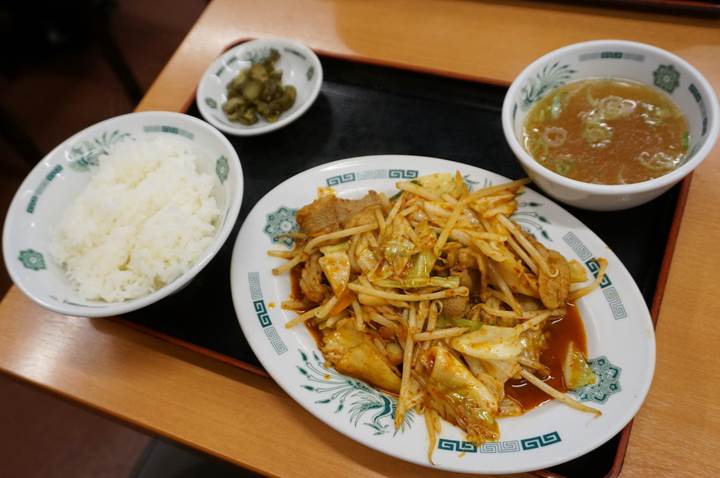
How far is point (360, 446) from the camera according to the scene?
1.60m

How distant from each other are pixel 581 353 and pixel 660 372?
26cm

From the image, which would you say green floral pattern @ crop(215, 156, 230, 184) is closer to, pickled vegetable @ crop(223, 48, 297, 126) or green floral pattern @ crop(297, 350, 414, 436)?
pickled vegetable @ crop(223, 48, 297, 126)

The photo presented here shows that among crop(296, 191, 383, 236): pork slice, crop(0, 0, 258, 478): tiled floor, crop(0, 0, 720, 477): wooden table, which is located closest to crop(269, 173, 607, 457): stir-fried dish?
crop(296, 191, 383, 236): pork slice

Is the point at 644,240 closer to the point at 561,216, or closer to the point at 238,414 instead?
the point at 561,216

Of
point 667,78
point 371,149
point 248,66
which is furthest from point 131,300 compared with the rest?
point 667,78

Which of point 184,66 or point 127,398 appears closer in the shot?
point 127,398

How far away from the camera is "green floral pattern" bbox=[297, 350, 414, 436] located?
1.51m

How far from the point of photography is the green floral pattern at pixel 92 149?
2070mm

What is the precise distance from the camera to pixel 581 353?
1583mm

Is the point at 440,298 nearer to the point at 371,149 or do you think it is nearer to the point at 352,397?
the point at 352,397

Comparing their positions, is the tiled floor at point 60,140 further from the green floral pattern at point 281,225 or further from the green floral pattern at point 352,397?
the green floral pattern at point 281,225

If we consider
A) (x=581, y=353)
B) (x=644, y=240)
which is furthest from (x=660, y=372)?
(x=644, y=240)

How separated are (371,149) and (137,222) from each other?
951 millimetres

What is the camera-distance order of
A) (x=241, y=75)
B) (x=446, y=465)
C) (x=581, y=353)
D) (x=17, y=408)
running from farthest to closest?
(x=17, y=408)
(x=241, y=75)
(x=581, y=353)
(x=446, y=465)
